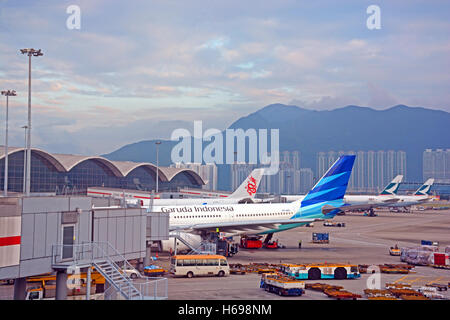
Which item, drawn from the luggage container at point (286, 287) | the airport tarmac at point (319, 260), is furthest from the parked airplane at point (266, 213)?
the luggage container at point (286, 287)

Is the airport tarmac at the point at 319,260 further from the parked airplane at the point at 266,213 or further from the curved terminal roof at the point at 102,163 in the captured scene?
the curved terminal roof at the point at 102,163

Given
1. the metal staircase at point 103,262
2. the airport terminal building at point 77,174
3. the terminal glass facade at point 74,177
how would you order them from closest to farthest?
the metal staircase at point 103,262 → the terminal glass facade at point 74,177 → the airport terminal building at point 77,174

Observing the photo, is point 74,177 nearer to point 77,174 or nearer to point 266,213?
point 77,174

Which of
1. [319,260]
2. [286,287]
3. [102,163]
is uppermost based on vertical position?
[102,163]

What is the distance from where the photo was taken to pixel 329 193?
53.9 m

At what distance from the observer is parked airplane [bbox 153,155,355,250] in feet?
159

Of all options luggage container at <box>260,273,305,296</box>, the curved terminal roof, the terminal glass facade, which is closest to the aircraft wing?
luggage container at <box>260,273,305,296</box>

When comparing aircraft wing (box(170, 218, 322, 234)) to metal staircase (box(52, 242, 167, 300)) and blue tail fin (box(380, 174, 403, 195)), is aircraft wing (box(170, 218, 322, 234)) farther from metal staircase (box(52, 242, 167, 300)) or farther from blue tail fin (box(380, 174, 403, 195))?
blue tail fin (box(380, 174, 403, 195))

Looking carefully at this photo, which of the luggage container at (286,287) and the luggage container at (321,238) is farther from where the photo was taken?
the luggage container at (321,238)

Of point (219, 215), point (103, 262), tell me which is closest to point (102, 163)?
point (219, 215)

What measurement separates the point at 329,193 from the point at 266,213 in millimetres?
7938

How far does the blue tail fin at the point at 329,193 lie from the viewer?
174 ft

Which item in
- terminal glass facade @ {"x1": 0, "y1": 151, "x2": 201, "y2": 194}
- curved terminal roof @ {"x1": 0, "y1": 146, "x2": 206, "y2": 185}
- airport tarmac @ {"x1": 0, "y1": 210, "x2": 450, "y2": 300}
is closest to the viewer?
airport tarmac @ {"x1": 0, "y1": 210, "x2": 450, "y2": 300}

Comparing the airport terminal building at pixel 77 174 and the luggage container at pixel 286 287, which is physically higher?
the airport terminal building at pixel 77 174
